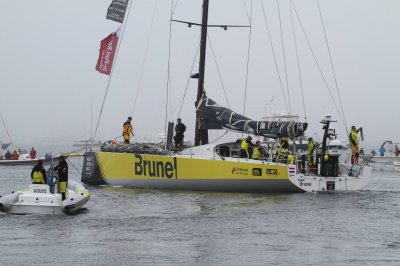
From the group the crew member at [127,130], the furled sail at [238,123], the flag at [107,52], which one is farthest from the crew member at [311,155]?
the flag at [107,52]

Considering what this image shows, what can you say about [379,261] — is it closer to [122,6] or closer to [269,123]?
[269,123]

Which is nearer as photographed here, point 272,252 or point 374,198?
point 272,252

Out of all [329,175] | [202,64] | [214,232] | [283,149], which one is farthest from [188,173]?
[214,232]

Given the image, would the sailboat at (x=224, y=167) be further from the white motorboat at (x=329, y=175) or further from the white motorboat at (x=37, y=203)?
the white motorboat at (x=37, y=203)

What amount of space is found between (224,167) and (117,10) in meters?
9.75

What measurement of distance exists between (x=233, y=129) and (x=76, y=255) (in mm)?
13536

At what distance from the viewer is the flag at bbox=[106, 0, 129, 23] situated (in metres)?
29.8

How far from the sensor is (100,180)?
2864 centimetres

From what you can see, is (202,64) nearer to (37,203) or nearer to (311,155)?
(311,155)

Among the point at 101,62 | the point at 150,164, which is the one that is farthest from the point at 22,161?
the point at 150,164

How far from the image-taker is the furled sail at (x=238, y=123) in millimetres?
24484

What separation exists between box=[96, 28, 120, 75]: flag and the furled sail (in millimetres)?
4598

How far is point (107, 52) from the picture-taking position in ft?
96.5

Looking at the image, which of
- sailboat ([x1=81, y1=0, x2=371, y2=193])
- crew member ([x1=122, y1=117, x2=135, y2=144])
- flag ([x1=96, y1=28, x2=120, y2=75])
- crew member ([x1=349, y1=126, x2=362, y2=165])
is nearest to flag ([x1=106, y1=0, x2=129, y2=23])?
flag ([x1=96, y1=28, x2=120, y2=75])
